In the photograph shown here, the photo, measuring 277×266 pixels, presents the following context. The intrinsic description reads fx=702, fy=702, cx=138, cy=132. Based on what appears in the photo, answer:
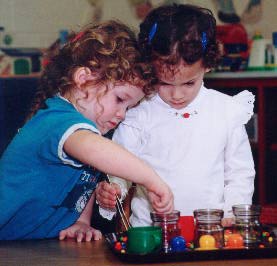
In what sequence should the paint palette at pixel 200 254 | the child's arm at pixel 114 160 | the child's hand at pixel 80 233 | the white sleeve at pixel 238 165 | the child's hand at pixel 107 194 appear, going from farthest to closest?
the white sleeve at pixel 238 165, the child's hand at pixel 107 194, the child's hand at pixel 80 233, the child's arm at pixel 114 160, the paint palette at pixel 200 254

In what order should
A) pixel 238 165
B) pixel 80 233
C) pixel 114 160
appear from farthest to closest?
1. pixel 238 165
2. pixel 80 233
3. pixel 114 160

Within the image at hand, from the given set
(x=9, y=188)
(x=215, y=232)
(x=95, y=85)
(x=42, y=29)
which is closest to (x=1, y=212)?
(x=9, y=188)

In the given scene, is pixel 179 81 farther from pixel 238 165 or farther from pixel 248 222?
pixel 248 222

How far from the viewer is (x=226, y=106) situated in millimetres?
1976

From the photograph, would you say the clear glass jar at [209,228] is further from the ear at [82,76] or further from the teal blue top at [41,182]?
the ear at [82,76]

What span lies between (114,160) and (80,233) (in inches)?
10.1

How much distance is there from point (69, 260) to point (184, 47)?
69 centimetres

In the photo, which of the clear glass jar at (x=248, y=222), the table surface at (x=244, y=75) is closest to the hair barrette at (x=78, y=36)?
the clear glass jar at (x=248, y=222)

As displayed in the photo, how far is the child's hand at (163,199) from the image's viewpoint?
4.51ft

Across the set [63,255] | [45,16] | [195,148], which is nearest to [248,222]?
[63,255]

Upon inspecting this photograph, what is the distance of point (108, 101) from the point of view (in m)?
1.66

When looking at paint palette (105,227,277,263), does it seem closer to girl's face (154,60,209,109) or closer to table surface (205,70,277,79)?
girl's face (154,60,209,109)

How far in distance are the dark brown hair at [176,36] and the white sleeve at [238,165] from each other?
232 mm

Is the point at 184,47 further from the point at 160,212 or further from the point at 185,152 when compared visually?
the point at 160,212
